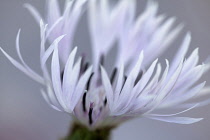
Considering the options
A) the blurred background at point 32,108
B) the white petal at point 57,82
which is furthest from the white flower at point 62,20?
the blurred background at point 32,108

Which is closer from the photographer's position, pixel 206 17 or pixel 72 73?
pixel 72 73

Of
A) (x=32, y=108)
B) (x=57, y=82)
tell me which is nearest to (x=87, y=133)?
(x=57, y=82)

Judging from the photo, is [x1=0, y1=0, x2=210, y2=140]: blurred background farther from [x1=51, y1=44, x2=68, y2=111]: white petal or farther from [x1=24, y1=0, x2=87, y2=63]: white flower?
[x1=51, y1=44, x2=68, y2=111]: white petal

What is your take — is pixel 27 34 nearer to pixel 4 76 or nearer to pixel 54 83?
pixel 4 76

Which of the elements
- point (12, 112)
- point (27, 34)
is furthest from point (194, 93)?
point (27, 34)

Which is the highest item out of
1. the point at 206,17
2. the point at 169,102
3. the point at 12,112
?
the point at 169,102

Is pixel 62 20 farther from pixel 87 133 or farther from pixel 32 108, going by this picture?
pixel 32 108
